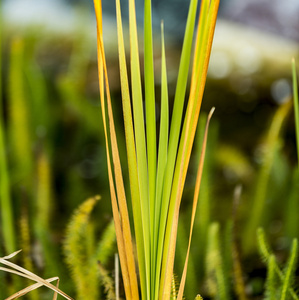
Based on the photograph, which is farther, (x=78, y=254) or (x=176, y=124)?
(x=78, y=254)

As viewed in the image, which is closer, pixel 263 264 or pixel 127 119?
pixel 127 119

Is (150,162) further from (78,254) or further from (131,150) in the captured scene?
(78,254)

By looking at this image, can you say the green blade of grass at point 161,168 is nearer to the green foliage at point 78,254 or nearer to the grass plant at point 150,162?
the grass plant at point 150,162

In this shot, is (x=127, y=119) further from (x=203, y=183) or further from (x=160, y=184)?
(x=203, y=183)

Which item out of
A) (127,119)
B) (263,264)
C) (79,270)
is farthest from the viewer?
(263,264)

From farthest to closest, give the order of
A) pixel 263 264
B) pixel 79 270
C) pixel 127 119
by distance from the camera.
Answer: pixel 263 264, pixel 79 270, pixel 127 119

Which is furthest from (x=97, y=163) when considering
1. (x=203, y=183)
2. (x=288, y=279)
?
(x=288, y=279)

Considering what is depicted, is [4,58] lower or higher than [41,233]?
higher

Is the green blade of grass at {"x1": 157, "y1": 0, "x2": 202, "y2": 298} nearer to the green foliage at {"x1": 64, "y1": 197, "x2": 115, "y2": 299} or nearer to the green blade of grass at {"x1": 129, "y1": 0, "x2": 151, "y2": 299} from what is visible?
the green blade of grass at {"x1": 129, "y1": 0, "x2": 151, "y2": 299}

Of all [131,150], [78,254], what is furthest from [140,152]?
[78,254]

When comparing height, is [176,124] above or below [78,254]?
above

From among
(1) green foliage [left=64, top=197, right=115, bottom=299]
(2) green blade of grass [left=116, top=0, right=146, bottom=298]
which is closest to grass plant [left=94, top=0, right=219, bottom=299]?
(2) green blade of grass [left=116, top=0, right=146, bottom=298]
